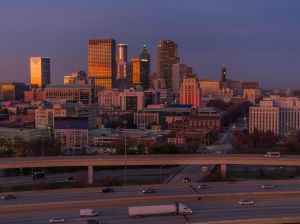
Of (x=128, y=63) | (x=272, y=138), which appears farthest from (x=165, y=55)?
(x=272, y=138)

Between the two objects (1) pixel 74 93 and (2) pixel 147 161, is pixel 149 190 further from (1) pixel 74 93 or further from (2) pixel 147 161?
(1) pixel 74 93

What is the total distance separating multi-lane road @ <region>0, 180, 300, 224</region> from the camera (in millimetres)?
9453

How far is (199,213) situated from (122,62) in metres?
78.6

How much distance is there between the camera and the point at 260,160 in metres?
14.8

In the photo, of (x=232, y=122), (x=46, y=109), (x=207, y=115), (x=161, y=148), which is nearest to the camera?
(x=161, y=148)

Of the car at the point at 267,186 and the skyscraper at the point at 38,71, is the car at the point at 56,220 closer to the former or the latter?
the car at the point at 267,186

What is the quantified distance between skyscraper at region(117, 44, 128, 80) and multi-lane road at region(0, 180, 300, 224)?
70.9 meters

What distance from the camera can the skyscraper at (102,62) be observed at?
74.9 metres

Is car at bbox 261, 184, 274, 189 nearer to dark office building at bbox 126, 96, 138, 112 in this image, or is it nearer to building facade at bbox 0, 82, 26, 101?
dark office building at bbox 126, 96, 138, 112

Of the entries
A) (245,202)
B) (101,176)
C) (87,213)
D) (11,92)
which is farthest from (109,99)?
(87,213)

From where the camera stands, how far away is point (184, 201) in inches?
423

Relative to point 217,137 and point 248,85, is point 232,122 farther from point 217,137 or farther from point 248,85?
point 248,85

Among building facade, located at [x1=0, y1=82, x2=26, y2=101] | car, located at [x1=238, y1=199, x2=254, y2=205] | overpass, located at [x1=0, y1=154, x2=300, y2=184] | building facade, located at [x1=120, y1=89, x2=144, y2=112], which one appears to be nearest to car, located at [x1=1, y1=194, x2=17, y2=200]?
overpass, located at [x1=0, y1=154, x2=300, y2=184]

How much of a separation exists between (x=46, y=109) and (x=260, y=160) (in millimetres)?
22533
